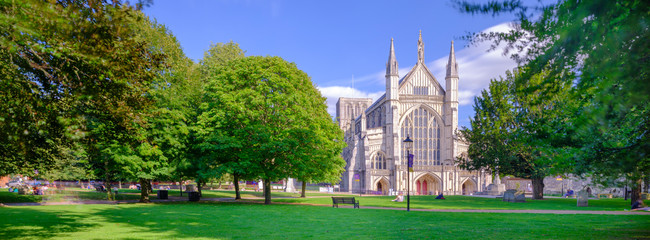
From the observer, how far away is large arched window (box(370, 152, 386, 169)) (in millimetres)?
69312

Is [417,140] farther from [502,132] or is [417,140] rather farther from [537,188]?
[502,132]

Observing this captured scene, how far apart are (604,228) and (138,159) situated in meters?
22.8

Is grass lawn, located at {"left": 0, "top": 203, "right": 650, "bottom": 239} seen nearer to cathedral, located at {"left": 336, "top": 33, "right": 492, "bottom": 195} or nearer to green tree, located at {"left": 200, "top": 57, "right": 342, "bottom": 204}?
green tree, located at {"left": 200, "top": 57, "right": 342, "bottom": 204}

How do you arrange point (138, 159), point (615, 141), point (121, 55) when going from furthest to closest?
1. point (138, 159)
2. point (615, 141)
3. point (121, 55)

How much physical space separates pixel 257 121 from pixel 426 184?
161 ft

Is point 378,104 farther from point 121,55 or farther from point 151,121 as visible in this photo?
point 121,55

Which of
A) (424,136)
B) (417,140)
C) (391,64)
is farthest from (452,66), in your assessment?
(417,140)

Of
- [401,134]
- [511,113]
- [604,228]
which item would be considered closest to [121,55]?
[604,228]

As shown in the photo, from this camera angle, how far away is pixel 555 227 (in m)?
14.2

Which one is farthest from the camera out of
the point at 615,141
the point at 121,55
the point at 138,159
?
the point at 138,159

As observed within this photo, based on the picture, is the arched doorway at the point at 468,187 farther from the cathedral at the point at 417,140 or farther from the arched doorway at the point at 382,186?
the arched doorway at the point at 382,186

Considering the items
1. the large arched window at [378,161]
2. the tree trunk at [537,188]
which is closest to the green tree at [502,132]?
the tree trunk at [537,188]

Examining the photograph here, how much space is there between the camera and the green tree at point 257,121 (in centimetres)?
2555

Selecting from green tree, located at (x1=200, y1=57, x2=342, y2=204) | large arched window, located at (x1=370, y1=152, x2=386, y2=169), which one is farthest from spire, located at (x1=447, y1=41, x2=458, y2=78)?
green tree, located at (x1=200, y1=57, x2=342, y2=204)
